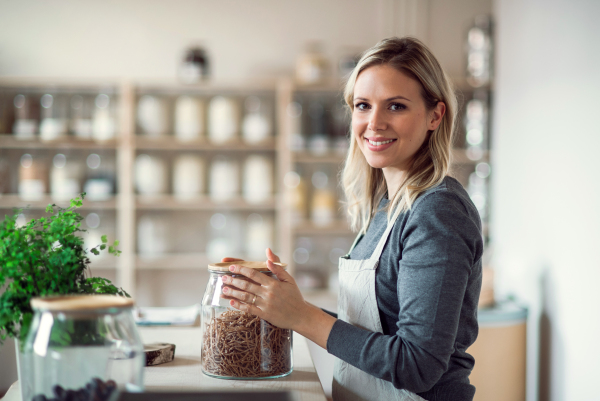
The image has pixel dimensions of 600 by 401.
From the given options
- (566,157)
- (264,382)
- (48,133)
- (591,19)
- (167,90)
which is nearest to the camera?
(264,382)

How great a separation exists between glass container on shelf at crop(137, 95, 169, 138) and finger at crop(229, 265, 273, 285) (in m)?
2.11

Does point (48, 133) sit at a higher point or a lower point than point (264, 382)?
higher

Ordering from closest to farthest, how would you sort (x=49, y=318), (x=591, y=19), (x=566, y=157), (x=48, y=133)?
A: (x=49, y=318) → (x=591, y=19) → (x=566, y=157) → (x=48, y=133)

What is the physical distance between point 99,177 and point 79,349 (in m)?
2.37

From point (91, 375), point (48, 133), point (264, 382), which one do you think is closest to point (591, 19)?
point (264, 382)

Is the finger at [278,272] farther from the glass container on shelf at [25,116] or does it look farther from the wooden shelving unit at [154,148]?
the glass container on shelf at [25,116]

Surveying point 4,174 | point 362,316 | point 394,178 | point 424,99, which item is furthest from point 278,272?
point 4,174

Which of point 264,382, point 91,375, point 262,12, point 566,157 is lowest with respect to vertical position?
point 264,382

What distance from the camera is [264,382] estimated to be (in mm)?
897

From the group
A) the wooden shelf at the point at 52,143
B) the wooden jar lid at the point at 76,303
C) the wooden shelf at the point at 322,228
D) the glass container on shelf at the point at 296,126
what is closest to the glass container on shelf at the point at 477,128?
the wooden shelf at the point at 322,228

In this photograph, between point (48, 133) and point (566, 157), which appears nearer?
point (566, 157)

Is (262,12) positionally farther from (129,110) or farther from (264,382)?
(264,382)

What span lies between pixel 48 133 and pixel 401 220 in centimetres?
242

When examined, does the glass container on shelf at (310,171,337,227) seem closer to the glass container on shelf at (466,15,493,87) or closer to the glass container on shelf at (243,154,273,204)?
the glass container on shelf at (243,154,273,204)
